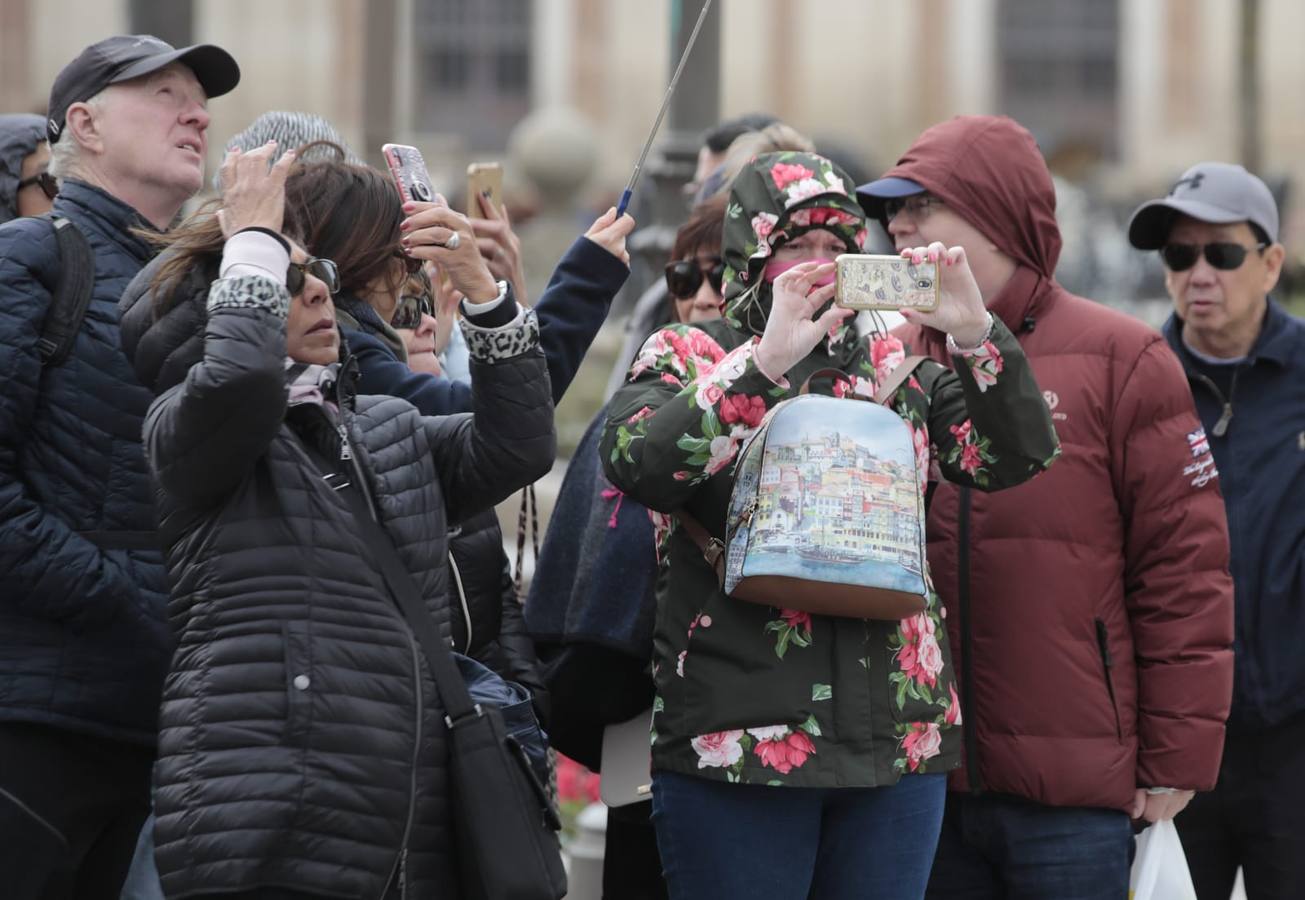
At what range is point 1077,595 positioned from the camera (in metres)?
3.94

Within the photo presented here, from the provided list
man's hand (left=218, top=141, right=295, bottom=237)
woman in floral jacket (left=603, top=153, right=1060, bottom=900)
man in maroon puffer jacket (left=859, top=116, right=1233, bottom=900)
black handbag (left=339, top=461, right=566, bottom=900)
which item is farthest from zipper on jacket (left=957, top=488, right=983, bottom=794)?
man's hand (left=218, top=141, right=295, bottom=237)

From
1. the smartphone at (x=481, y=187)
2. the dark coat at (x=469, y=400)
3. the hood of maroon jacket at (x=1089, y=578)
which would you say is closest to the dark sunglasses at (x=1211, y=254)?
the hood of maroon jacket at (x=1089, y=578)

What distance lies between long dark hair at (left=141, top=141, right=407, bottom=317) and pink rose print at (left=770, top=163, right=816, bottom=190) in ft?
2.26

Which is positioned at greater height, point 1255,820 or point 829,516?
point 829,516

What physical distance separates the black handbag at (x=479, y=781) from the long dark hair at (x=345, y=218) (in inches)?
23.0

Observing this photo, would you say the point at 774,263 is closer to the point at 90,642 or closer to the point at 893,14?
the point at 90,642

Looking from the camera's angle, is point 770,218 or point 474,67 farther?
point 474,67

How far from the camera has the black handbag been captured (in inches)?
125

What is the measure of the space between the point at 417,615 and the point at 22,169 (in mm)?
1919

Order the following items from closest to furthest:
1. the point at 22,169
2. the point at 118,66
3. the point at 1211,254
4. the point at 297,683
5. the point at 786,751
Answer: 1. the point at 297,683
2. the point at 786,751
3. the point at 118,66
4. the point at 22,169
5. the point at 1211,254

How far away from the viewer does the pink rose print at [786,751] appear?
3.46 metres

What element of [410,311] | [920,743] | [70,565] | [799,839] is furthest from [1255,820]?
[70,565]

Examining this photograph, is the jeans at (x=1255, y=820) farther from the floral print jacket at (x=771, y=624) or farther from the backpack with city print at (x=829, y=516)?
the backpack with city print at (x=829, y=516)

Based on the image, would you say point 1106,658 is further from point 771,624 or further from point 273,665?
point 273,665
